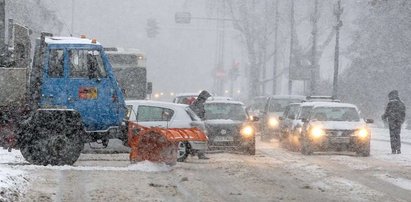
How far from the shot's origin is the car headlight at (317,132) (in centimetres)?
2641

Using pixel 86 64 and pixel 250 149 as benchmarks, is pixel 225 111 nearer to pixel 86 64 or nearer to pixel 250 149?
pixel 250 149

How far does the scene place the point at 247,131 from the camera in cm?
2527

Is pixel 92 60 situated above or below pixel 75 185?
above

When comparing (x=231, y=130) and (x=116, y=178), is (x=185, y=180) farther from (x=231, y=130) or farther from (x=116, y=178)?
(x=231, y=130)

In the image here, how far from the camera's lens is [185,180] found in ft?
55.6

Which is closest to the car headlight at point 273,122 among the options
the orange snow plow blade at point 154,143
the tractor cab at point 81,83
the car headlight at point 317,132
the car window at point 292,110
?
the car window at point 292,110

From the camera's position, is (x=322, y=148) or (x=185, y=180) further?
(x=322, y=148)

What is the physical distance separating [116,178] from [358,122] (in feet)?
38.4

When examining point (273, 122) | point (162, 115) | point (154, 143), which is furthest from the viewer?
point (273, 122)

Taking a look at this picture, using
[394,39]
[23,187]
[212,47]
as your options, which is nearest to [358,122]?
[23,187]

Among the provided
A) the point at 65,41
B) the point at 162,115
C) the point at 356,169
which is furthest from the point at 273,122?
the point at 65,41

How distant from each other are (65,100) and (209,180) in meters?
3.90

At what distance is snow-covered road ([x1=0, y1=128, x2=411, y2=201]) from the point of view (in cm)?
1442

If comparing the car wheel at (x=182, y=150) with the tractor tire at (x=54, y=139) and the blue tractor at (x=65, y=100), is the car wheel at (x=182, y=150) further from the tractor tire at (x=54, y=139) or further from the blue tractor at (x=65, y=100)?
the tractor tire at (x=54, y=139)
